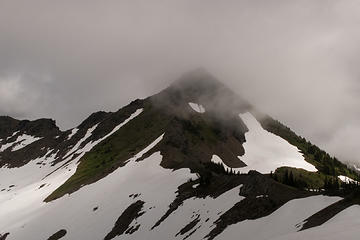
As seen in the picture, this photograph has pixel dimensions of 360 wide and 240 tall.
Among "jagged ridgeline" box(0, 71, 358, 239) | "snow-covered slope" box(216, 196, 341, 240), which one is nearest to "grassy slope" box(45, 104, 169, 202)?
"jagged ridgeline" box(0, 71, 358, 239)

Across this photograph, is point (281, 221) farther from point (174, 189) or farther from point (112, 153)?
point (112, 153)

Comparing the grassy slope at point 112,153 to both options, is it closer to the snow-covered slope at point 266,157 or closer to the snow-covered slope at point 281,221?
the snow-covered slope at point 266,157

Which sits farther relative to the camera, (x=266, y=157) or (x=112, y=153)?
(x=266, y=157)

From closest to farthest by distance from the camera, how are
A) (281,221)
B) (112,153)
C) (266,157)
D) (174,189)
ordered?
1. (281,221)
2. (174,189)
3. (112,153)
4. (266,157)

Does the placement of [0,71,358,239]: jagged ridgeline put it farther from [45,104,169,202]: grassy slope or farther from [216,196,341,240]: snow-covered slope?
[45,104,169,202]: grassy slope

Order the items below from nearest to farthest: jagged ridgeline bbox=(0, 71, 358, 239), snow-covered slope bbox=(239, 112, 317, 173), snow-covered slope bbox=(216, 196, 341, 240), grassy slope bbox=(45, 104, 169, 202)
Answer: snow-covered slope bbox=(216, 196, 341, 240) → jagged ridgeline bbox=(0, 71, 358, 239) → grassy slope bbox=(45, 104, 169, 202) → snow-covered slope bbox=(239, 112, 317, 173)

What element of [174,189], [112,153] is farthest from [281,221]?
[112,153]

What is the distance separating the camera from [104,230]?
304ft

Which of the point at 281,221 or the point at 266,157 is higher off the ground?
the point at 266,157

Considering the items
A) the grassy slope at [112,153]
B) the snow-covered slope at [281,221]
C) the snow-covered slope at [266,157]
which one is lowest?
the snow-covered slope at [281,221]

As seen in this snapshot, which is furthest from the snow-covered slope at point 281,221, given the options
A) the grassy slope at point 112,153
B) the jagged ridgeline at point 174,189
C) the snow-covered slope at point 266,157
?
the snow-covered slope at point 266,157

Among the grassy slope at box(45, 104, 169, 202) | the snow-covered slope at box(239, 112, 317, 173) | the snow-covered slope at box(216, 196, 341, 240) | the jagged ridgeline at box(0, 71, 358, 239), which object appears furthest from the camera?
the snow-covered slope at box(239, 112, 317, 173)

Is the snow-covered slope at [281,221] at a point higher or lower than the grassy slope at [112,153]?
lower

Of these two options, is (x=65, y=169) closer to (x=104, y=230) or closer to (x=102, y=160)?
(x=102, y=160)
